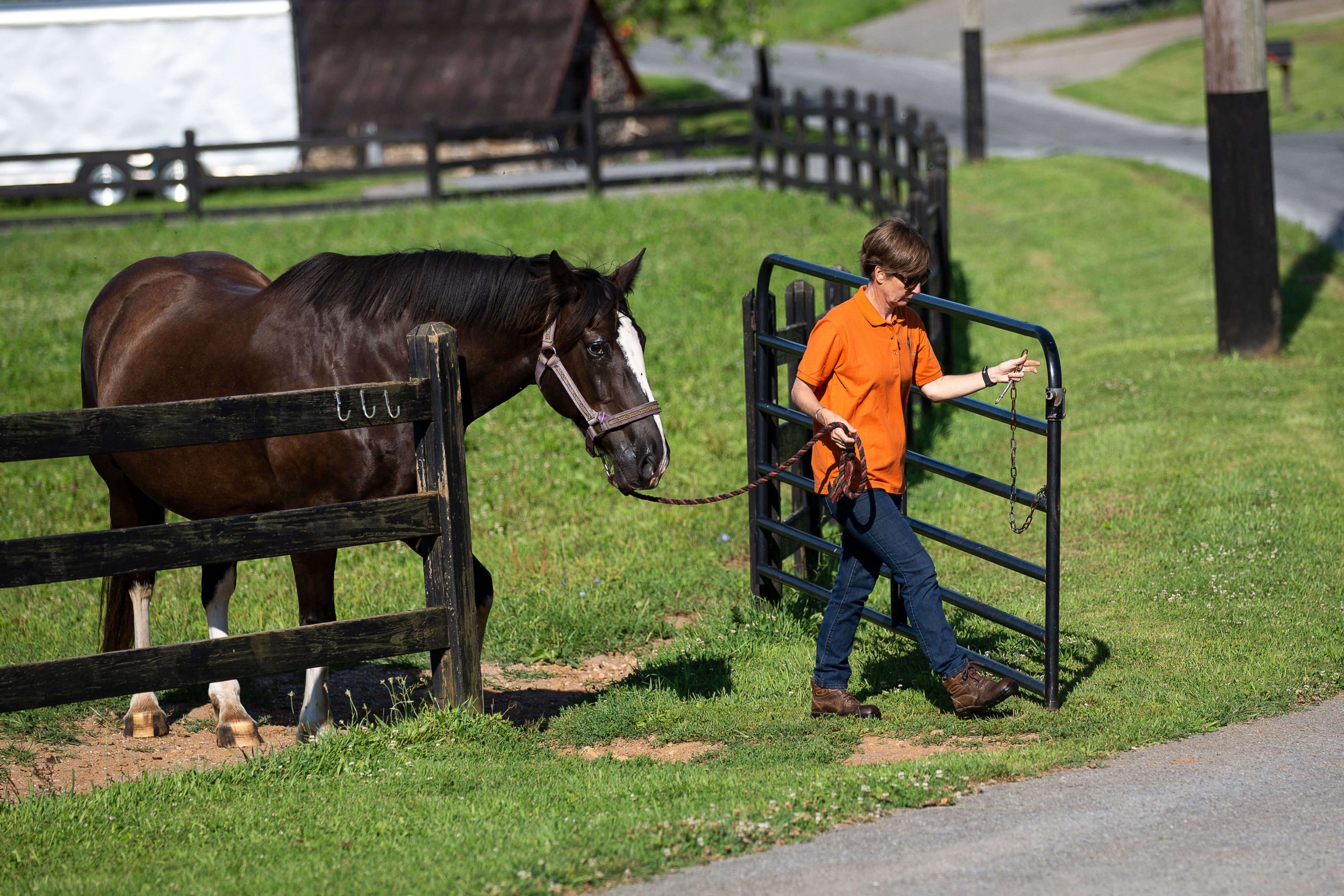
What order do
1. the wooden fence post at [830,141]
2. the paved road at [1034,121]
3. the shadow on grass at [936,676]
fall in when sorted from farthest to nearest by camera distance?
the wooden fence post at [830,141]
the paved road at [1034,121]
the shadow on grass at [936,676]

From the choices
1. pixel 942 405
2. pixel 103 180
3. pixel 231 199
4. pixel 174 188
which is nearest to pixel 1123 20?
pixel 231 199

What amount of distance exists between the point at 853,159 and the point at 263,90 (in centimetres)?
1517

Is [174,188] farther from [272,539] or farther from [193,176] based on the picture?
[272,539]

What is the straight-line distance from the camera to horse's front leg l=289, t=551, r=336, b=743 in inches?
213

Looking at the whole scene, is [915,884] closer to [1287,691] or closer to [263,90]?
[1287,691]

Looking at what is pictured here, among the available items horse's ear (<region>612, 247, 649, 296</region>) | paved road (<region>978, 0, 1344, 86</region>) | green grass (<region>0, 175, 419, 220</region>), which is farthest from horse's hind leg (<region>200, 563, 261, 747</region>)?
paved road (<region>978, 0, 1344, 86</region>)

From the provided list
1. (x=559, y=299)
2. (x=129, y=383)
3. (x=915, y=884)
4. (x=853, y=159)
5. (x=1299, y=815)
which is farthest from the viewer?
(x=853, y=159)

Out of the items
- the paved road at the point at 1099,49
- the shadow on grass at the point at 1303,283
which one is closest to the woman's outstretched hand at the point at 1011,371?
the shadow on grass at the point at 1303,283

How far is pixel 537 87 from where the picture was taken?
3102 cm

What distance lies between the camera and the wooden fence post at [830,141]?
19953 mm

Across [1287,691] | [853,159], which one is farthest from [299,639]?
[853,159]

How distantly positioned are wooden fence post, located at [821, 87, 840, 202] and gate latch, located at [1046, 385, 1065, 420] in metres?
15.5

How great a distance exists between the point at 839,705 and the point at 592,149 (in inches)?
692

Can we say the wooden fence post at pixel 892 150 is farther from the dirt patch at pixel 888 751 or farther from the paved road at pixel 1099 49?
the paved road at pixel 1099 49
